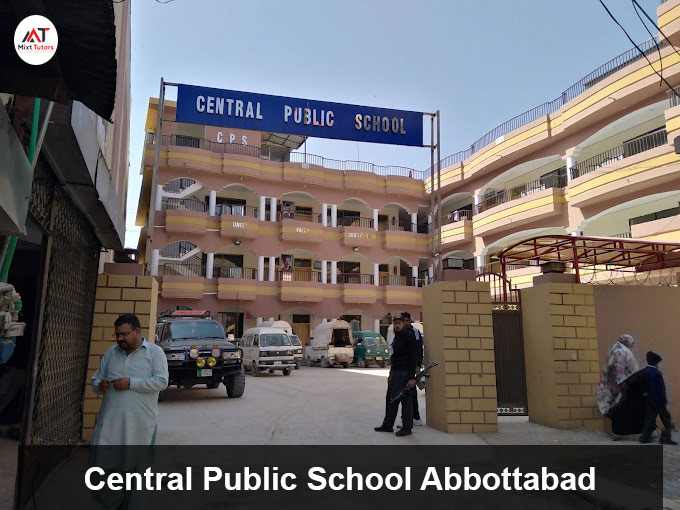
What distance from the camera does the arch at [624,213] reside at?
21.1m

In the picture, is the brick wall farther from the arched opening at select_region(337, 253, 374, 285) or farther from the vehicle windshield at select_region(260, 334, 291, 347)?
the arched opening at select_region(337, 253, 374, 285)

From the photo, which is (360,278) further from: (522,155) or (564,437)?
(564,437)

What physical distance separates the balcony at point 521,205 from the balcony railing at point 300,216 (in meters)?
10.3

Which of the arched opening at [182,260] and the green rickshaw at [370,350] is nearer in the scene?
the green rickshaw at [370,350]

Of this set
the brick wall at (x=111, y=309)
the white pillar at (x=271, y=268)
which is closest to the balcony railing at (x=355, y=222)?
the white pillar at (x=271, y=268)

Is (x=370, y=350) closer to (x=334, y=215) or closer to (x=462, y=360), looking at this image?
(x=334, y=215)

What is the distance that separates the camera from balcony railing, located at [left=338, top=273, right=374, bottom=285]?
33.9 meters

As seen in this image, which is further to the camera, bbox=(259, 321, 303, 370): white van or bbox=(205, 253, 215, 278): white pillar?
bbox=(205, 253, 215, 278): white pillar

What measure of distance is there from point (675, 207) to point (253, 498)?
23.2m

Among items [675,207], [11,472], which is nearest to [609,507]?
[11,472]

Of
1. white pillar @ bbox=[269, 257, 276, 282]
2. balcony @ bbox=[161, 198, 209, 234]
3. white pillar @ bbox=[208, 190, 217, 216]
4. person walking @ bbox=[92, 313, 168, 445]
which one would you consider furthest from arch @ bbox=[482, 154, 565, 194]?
person walking @ bbox=[92, 313, 168, 445]

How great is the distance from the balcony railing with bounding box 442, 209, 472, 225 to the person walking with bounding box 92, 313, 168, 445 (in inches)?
1188

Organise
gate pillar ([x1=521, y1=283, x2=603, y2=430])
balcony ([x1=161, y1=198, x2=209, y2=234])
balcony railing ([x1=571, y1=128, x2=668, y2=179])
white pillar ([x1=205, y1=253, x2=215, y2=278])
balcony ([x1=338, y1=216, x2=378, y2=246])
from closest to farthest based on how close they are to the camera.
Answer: gate pillar ([x1=521, y1=283, x2=603, y2=430]) < balcony railing ([x1=571, y1=128, x2=668, y2=179]) < balcony ([x1=161, y1=198, x2=209, y2=234]) < white pillar ([x1=205, y1=253, x2=215, y2=278]) < balcony ([x1=338, y1=216, x2=378, y2=246])

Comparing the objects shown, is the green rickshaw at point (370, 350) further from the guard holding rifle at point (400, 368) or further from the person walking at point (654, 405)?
the person walking at point (654, 405)
